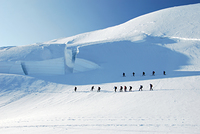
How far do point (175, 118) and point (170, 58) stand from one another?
17076mm

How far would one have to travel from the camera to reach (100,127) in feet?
17.4

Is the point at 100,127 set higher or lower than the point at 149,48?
lower

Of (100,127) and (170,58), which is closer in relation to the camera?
(100,127)

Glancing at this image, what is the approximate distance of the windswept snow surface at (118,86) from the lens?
575 centimetres

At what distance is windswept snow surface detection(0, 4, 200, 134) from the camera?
5.75 m

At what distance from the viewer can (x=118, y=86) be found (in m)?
13.7

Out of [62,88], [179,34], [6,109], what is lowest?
[6,109]

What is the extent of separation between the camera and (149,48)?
78.5 ft

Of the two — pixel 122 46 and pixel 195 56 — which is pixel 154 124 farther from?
pixel 122 46

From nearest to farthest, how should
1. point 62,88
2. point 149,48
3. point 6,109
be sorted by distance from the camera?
point 6,109 → point 62,88 → point 149,48

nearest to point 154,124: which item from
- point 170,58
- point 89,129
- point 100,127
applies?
point 100,127

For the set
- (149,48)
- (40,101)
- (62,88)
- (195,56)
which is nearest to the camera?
(40,101)

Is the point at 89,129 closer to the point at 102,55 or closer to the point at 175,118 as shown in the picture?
the point at 175,118

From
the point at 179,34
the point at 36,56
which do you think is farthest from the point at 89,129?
the point at 179,34
